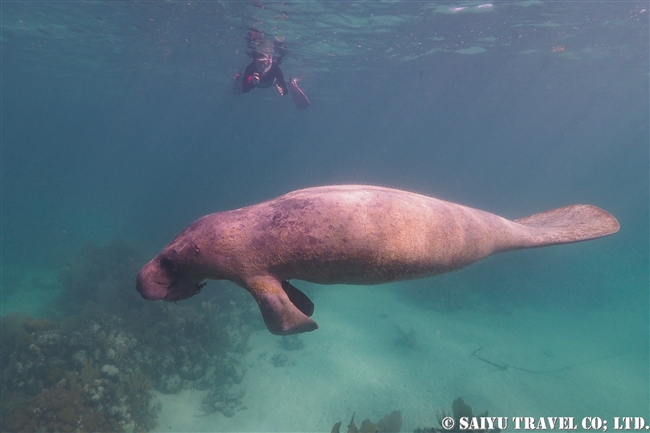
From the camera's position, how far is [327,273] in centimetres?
262

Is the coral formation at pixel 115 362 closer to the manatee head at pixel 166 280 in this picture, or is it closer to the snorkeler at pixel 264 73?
the manatee head at pixel 166 280

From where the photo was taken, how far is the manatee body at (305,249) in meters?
2.52

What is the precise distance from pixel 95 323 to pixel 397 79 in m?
35.1

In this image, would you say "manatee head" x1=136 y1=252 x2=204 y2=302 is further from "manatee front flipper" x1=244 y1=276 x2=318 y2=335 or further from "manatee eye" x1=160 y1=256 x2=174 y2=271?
"manatee front flipper" x1=244 y1=276 x2=318 y2=335

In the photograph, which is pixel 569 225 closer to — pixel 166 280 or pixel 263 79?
pixel 166 280

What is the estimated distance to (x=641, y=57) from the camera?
2548 centimetres

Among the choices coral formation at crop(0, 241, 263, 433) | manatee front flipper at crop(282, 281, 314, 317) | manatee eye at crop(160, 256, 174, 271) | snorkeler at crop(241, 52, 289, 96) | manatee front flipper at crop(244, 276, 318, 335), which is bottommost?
coral formation at crop(0, 241, 263, 433)

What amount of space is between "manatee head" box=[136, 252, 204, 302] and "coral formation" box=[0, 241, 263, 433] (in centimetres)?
734

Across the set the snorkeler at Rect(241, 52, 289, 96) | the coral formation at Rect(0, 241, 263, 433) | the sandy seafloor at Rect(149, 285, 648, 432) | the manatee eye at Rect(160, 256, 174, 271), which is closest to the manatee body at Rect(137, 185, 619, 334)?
the manatee eye at Rect(160, 256, 174, 271)

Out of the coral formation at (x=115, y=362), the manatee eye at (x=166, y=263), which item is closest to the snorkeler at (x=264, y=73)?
the coral formation at (x=115, y=362)

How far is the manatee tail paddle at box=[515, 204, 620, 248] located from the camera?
3592 millimetres

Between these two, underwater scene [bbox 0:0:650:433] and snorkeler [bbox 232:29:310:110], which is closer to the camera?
underwater scene [bbox 0:0:650:433]

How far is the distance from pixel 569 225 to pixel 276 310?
12.4 ft

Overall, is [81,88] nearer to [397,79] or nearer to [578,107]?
[397,79]
